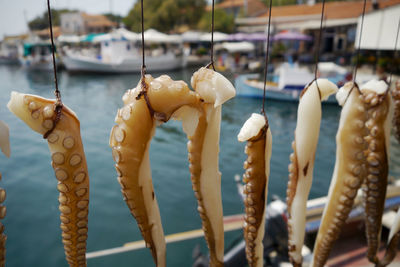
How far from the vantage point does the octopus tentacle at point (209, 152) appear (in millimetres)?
827

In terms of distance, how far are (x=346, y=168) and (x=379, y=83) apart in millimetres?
346

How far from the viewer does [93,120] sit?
31.7 feet

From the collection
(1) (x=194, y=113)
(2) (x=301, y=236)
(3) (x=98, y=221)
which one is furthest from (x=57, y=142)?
(3) (x=98, y=221)

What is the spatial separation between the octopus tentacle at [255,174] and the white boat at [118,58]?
17.7 meters

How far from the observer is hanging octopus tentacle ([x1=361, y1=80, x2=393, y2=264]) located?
3.65ft

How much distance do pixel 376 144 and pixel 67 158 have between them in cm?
106

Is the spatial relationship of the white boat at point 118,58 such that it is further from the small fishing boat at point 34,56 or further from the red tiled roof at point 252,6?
the red tiled roof at point 252,6

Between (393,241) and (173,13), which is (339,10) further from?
(393,241)

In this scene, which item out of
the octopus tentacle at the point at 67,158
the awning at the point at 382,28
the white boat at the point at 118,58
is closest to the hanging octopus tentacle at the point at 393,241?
the octopus tentacle at the point at 67,158

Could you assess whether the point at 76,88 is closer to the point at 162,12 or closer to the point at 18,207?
the point at 18,207

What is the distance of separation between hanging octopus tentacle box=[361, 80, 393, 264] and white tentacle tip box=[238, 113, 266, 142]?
450 mm

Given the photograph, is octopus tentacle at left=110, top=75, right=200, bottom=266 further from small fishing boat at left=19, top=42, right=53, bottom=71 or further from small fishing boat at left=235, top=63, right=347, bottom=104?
small fishing boat at left=19, top=42, right=53, bottom=71

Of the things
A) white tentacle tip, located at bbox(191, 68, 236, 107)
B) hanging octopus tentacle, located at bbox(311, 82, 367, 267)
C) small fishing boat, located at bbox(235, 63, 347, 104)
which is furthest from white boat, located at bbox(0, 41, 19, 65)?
hanging octopus tentacle, located at bbox(311, 82, 367, 267)

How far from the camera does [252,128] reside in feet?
3.04
